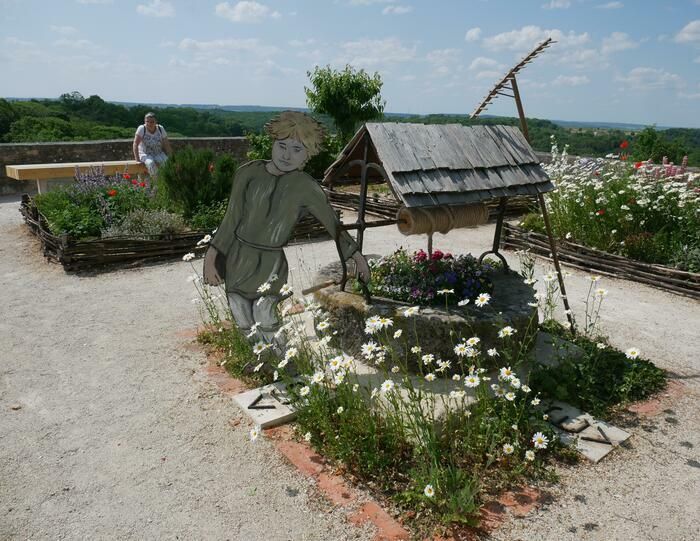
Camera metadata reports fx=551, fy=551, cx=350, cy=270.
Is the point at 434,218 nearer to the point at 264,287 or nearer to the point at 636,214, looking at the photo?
the point at 264,287

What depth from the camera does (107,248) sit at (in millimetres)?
8109

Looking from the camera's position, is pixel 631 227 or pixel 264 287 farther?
pixel 631 227

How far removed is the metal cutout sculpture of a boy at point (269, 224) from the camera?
4453 mm

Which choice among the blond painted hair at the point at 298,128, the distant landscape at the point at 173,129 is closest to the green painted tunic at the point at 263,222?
the blond painted hair at the point at 298,128

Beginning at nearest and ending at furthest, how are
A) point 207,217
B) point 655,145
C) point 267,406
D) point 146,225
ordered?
point 267,406
point 146,225
point 207,217
point 655,145

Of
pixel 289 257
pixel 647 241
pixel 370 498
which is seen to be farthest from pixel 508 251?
pixel 370 498

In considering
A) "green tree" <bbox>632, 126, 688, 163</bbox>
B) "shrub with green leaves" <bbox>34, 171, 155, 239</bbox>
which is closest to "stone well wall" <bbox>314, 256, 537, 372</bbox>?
"shrub with green leaves" <bbox>34, 171, 155, 239</bbox>

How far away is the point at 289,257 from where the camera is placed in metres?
8.68

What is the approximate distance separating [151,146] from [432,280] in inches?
349

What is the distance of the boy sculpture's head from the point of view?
4406mm

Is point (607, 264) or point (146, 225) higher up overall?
point (146, 225)

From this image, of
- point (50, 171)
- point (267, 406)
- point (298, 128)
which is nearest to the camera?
point (267, 406)

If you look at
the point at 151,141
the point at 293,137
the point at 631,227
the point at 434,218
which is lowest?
the point at 631,227

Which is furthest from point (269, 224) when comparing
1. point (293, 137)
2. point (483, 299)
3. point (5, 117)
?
point (5, 117)
